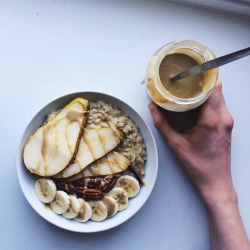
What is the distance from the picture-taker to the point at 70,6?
1.11m

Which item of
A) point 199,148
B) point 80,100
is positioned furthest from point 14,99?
point 199,148

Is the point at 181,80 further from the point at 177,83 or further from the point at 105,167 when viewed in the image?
the point at 105,167

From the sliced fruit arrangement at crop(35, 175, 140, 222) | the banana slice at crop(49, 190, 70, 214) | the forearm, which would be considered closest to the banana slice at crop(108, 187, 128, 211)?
the sliced fruit arrangement at crop(35, 175, 140, 222)

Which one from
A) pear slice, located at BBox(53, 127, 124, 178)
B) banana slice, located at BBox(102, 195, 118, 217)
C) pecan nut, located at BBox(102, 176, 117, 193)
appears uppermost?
pear slice, located at BBox(53, 127, 124, 178)

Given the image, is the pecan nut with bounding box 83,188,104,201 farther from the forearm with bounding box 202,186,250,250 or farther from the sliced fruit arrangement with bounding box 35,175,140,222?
the forearm with bounding box 202,186,250,250

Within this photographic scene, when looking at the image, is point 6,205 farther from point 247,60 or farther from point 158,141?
point 247,60

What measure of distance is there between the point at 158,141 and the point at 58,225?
1.04 ft

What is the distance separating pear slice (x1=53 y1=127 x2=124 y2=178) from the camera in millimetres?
1025

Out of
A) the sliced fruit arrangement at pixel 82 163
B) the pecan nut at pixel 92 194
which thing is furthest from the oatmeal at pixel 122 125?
the pecan nut at pixel 92 194

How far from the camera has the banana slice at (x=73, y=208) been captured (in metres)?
1.02

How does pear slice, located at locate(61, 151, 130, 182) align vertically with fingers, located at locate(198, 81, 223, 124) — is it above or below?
below

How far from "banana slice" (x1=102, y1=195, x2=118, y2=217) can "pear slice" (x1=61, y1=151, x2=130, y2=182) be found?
0.06 m

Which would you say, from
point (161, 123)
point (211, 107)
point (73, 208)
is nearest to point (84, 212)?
point (73, 208)

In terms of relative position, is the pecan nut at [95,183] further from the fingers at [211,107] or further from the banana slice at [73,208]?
the fingers at [211,107]
